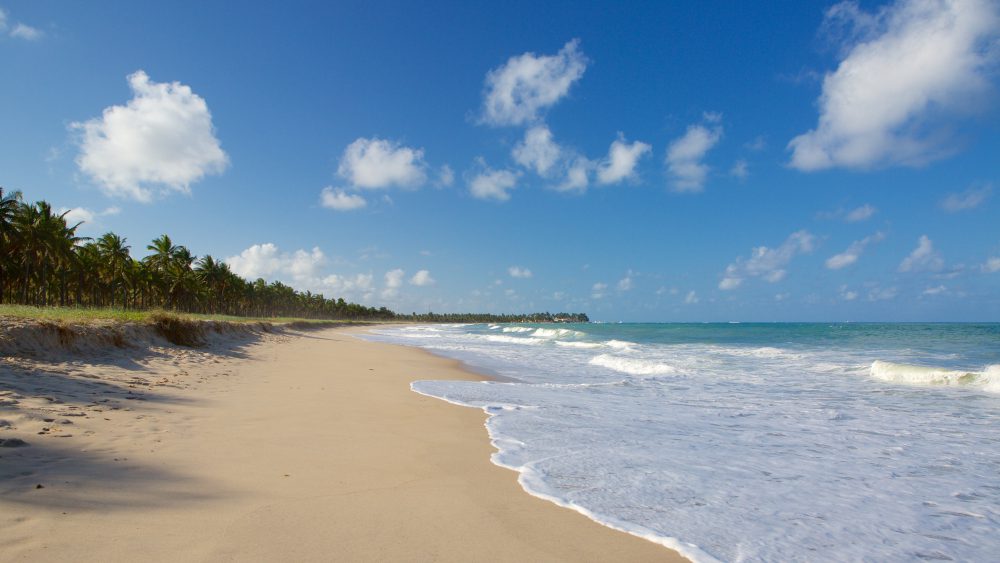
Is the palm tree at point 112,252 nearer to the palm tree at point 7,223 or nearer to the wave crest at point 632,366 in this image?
the palm tree at point 7,223

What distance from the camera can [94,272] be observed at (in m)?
55.7

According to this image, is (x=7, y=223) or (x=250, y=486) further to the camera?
(x=7, y=223)

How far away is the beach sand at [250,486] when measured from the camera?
3162mm

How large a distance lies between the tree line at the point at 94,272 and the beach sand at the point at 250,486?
44.6m

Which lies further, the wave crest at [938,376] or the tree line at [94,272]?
the tree line at [94,272]

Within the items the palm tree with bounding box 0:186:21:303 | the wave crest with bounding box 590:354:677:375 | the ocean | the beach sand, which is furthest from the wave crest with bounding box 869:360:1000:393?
the palm tree with bounding box 0:186:21:303

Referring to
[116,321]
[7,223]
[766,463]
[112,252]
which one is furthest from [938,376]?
[112,252]

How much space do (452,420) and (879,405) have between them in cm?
970

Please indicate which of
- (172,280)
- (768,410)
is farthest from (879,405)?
(172,280)

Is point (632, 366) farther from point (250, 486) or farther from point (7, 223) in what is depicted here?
point (7, 223)

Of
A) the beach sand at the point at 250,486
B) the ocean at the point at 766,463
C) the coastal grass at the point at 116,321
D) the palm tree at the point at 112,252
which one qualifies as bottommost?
the ocean at the point at 766,463

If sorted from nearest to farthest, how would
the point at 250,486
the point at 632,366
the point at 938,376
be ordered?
the point at 250,486 < the point at 938,376 < the point at 632,366

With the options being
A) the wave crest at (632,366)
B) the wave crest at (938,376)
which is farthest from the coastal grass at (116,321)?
the wave crest at (938,376)

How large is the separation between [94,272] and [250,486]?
68.9 m
